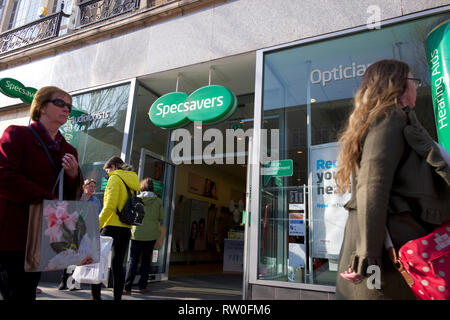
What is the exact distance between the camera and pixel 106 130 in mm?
6719

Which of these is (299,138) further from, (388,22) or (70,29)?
(70,29)

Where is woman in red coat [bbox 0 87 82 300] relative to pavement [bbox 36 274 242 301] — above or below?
above

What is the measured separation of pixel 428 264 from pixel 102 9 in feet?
27.5

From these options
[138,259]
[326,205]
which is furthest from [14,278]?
[138,259]

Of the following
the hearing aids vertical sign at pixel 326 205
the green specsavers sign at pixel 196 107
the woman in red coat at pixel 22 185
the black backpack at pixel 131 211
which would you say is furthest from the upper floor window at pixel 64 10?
the woman in red coat at pixel 22 185

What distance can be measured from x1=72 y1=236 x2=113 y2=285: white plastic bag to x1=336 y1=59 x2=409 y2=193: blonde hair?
107 inches

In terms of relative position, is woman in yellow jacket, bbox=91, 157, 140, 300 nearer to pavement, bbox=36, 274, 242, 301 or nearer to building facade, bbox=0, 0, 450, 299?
pavement, bbox=36, 274, 242, 301

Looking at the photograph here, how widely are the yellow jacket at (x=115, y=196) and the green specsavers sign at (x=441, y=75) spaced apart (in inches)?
142

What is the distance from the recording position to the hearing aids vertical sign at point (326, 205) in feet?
13.3

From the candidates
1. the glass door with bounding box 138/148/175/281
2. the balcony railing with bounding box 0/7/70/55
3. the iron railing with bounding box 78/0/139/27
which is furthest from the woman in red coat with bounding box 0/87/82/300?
the balcony railing with bounding box 0/7/70/55

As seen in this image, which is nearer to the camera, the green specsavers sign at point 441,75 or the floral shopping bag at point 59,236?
the floral shopping bag at point 59,236

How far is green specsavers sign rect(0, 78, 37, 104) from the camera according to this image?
707 cm

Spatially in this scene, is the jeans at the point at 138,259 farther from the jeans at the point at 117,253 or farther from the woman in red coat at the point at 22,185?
the woman in red coat at the point at 22,185

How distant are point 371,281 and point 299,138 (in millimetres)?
3574
